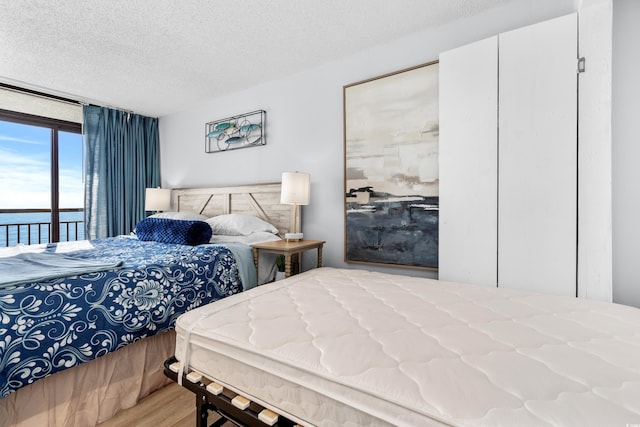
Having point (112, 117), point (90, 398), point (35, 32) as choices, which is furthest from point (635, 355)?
point (112, 117)

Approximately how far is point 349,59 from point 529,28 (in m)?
1.35

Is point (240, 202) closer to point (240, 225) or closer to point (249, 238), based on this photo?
point (240, 225)

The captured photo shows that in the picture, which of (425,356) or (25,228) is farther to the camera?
(25,228)

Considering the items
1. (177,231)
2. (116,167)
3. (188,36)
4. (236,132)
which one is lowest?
(177,231)

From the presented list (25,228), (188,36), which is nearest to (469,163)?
(188,36)

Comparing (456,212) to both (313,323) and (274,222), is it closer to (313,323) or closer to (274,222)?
(313,323)

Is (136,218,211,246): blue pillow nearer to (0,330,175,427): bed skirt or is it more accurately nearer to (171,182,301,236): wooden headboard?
(171,182,301,236): wooden headboard

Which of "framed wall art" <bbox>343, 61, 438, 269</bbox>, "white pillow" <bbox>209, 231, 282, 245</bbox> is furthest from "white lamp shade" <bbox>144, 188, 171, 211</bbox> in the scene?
"framed wall art" <bbox>343, 61, 438, 269</bbox>

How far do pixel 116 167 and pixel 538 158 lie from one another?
14.9 ft

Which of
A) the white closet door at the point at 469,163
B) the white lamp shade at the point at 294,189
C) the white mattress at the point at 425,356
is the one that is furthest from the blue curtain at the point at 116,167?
the white closet door at the point at 469,163

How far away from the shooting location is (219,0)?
1.88 meters

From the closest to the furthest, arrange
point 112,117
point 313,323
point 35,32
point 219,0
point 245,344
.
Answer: point 245,344, point 313,323, point 219,0, point 35,32, point 112,117

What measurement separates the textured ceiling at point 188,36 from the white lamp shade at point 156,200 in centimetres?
124

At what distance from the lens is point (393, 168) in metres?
2.37
